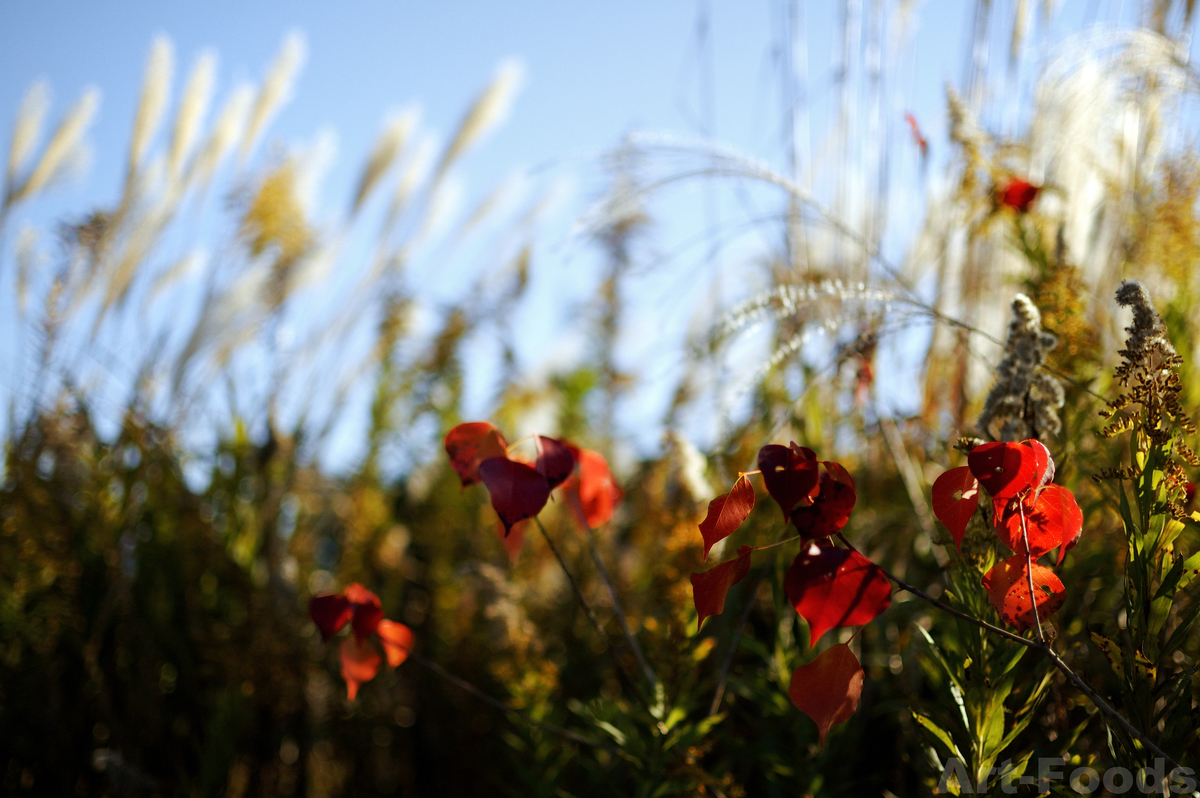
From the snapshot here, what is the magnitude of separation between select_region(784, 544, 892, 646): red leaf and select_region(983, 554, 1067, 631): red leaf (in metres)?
0.10

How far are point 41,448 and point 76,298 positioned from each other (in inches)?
13.4

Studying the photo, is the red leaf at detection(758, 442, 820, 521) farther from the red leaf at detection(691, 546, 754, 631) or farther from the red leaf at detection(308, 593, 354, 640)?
the red leaf at detection(308, 593, 354, 640)

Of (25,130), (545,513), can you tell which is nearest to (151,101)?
(25,130)

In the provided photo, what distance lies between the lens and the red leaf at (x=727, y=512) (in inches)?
19.6

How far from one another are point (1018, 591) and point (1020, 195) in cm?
55

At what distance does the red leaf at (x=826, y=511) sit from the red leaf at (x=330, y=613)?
454 mm

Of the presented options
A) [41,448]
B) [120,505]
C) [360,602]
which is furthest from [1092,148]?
[41,448]

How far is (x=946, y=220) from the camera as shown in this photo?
1.13 m

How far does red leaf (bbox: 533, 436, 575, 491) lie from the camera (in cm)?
61

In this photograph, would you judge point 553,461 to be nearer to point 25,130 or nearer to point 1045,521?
point 1045,521

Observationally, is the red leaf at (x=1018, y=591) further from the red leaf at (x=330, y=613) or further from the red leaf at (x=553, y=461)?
the red leaf at (x=330, y=613)

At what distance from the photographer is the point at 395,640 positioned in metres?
0.78

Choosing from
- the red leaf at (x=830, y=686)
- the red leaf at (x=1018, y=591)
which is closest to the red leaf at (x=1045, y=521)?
the red leaf at (x=1018, y=591)

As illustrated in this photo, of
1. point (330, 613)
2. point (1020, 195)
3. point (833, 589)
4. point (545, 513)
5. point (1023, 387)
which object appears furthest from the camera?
point (545, 513)
